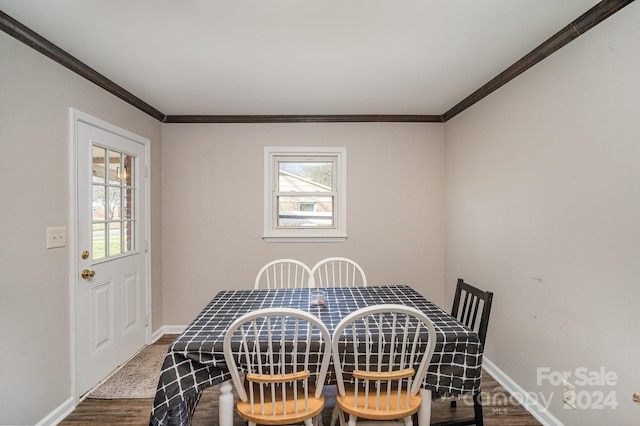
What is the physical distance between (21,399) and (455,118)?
381 centimetres

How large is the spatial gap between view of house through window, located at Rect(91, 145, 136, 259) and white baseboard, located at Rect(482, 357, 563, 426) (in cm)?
316

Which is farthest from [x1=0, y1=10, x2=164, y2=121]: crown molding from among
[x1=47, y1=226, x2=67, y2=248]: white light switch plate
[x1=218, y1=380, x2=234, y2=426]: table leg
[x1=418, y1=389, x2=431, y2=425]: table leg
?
[x1=418, y1=389, x2=431, y2=425]: table leg

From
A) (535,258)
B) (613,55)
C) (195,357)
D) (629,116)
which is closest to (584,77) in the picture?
(613,55)

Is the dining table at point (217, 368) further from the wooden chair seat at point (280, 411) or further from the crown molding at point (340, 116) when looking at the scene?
the crown molding at point (340, 116)

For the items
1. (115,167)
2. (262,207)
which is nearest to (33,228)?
(115,167)

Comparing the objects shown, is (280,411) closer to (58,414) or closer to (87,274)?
Result: (58,414)

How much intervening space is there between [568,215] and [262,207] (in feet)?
8.37

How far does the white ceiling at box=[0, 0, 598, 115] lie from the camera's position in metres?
1.56

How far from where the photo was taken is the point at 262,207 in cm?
334

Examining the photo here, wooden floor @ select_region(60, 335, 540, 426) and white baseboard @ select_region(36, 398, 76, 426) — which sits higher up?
white baseboard @ select_region(36, 398, 76, 426)

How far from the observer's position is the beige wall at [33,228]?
1658mm

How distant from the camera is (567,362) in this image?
1.76 m

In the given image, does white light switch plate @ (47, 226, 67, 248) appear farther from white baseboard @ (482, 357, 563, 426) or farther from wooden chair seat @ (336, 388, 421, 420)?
white baseboard @ (482, 357, 563, 426)

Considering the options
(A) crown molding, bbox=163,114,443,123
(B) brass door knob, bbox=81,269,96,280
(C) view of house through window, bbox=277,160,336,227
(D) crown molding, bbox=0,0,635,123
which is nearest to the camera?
(D) crown molding, bbox=0,0,635,123
